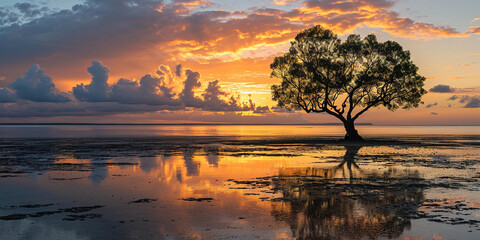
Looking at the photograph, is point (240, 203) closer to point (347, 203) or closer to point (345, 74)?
point (347, 203)

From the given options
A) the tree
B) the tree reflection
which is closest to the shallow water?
the tree reflection

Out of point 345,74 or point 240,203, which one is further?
point 345,74

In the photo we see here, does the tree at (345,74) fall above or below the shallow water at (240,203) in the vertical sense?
above

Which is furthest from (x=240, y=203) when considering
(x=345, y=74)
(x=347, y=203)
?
(x=345, y=74)

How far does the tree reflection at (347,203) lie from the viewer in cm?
1032

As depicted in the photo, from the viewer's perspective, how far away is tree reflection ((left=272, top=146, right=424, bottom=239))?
406 inches

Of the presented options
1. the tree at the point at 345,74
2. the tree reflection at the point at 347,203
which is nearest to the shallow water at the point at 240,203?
the tree reflection at the point at 347,203

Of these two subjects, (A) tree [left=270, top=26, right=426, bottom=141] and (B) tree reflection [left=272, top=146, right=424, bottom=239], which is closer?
(B) tree reflection [left=272, top=146, right=424, bottom=239]

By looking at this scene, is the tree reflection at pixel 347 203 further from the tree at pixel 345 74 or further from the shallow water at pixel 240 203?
the tree at pixel 345 74

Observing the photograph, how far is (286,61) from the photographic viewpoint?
61.2 m

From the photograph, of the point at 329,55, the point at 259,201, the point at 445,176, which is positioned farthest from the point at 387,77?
the point at 259,201

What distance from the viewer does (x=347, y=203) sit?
13766mm

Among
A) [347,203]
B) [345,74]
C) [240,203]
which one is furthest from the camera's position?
[345,74]

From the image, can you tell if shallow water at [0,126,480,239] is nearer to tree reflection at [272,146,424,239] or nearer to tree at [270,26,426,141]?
tree reflection at [272,146,424,239]
